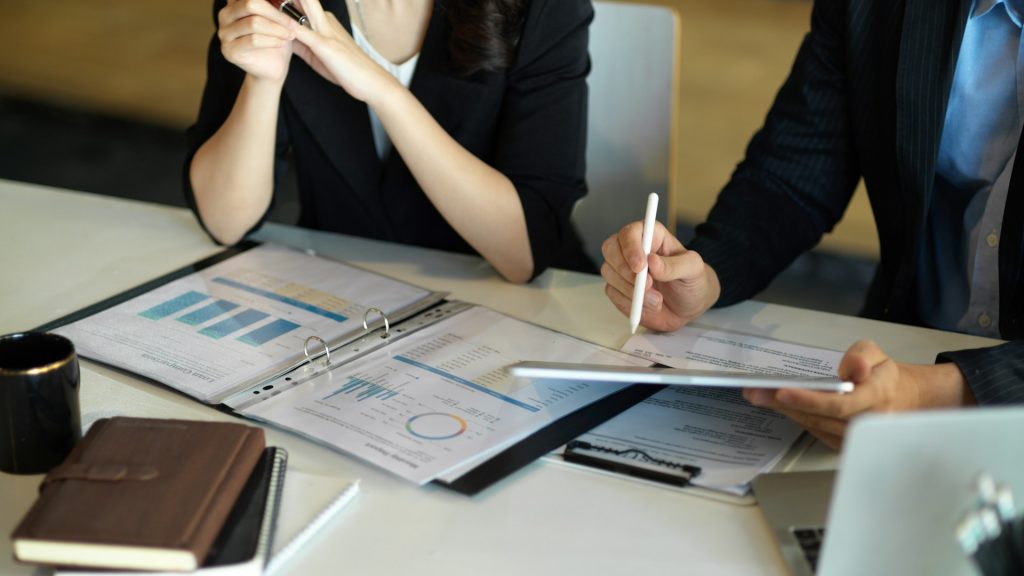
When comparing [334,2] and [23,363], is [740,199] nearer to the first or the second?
[334,2]

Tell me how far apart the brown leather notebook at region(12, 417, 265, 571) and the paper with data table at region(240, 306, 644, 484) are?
114 mm

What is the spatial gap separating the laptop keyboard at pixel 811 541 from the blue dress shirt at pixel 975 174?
0.68 meters

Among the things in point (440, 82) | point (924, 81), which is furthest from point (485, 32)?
point (924, 81)

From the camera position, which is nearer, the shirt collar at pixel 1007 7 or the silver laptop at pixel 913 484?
the silver laptop at pixel 913 484

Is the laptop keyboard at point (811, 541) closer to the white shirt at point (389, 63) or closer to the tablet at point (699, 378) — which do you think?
the tablet at point (699, 378)

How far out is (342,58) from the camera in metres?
1.25

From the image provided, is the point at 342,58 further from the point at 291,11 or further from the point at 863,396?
the point at 863,396

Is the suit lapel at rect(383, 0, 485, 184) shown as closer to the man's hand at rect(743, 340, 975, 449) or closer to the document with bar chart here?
the document with bar chart

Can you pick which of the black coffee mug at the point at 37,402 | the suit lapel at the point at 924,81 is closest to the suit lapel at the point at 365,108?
the suit lapel at the point at 924,81

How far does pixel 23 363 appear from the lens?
2.95ft

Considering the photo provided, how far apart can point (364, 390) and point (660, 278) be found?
32 centimetres

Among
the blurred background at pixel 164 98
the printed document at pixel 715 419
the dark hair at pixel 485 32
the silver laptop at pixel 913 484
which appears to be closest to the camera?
the silver laptop at pixel 913 484

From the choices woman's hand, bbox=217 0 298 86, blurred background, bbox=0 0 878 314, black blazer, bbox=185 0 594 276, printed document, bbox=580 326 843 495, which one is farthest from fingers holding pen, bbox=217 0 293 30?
blurred background, bbox=0 0 878 314

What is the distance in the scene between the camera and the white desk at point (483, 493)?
31.2 inches
